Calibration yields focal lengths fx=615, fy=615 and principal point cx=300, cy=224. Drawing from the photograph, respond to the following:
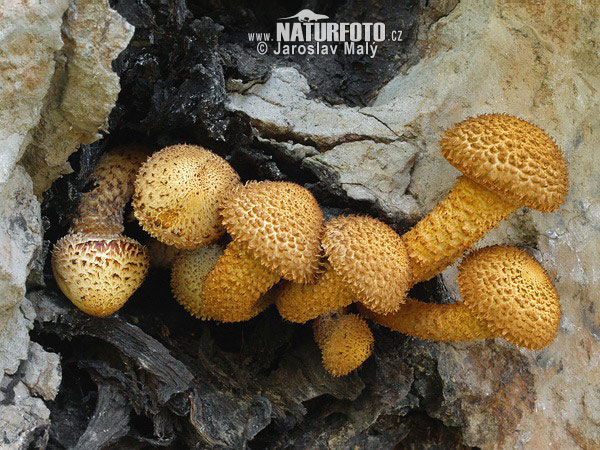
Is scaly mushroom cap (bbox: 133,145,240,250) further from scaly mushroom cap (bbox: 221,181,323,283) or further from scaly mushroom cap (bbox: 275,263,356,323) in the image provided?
scaly mushroom cap (bbox: 275,263,356,323)

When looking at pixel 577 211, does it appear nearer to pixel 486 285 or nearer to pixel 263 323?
pixel 486 285

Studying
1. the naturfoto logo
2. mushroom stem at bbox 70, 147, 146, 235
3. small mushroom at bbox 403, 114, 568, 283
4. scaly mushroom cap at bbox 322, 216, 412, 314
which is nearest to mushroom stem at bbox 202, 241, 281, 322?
scaly mushroom cap at bbox 322, 216, 412, 314

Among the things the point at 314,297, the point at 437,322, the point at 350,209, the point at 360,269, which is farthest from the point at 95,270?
the point at 437,322

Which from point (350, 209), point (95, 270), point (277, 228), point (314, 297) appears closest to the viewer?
point (277, 228)

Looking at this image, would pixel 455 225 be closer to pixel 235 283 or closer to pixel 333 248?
pixel 333 248

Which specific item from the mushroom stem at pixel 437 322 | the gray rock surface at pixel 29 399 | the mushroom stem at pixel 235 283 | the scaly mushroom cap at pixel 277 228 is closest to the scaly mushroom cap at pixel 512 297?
the mushroom stem at pixel 437 322

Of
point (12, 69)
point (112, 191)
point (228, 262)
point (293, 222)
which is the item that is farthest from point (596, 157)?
point (12, 69)
